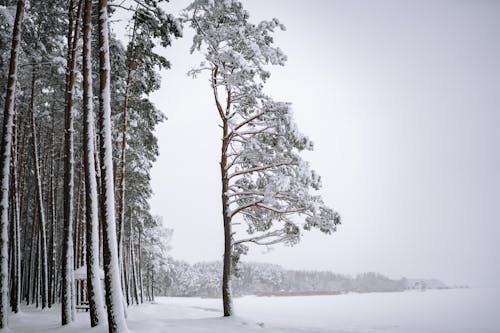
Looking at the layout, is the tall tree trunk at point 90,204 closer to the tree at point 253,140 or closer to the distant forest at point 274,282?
the tree at point 253,140

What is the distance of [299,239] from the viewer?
14.8m

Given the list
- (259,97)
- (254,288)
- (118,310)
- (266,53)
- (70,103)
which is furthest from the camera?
(254,288)

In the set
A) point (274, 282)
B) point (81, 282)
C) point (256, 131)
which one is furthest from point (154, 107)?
point (274, 282)

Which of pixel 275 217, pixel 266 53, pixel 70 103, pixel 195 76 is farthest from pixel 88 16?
pixel 275 217

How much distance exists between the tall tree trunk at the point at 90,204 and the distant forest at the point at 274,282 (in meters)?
89.2

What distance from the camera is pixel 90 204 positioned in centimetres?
1041

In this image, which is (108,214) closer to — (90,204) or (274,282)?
(90,204)

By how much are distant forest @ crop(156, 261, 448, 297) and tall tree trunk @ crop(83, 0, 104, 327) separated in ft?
293

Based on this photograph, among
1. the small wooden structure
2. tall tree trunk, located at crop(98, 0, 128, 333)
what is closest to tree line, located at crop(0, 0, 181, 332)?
tall tree trunk, located at crop(98, 0, 128, 333)

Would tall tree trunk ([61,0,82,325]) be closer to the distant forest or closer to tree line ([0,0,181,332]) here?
tree line ([0,0,181,332])

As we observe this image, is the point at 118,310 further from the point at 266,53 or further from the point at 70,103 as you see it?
the point at 266,53

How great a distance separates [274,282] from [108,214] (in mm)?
117687

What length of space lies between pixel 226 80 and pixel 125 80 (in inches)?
237

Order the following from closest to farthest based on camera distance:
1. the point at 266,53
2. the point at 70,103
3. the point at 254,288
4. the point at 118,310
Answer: the point at 118,310 < the point at 70,103 < the point at 266,53 < the point at 254,288
